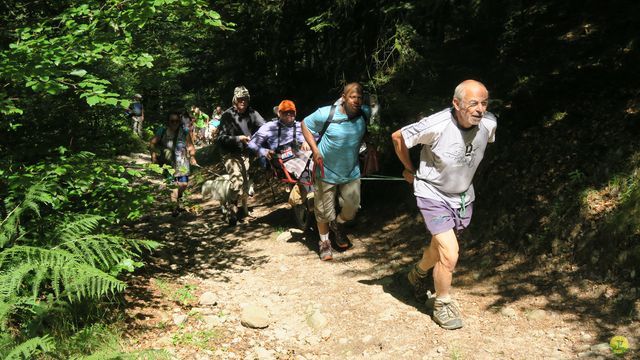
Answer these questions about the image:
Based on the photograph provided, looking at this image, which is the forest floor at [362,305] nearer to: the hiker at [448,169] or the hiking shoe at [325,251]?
the hiking shoe at [325,251]

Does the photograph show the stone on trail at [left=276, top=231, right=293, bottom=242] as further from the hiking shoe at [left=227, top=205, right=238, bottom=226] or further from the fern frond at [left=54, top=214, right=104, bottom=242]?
the fern frond at [left=54, top=214, right=104, bottom=242]

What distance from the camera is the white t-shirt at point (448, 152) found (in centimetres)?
405

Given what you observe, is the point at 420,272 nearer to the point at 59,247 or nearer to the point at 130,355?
the point at 130,355

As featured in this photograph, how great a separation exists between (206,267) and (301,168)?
1.86 meters

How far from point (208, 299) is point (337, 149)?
7.12 ft

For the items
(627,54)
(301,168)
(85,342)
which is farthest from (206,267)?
(627,54)

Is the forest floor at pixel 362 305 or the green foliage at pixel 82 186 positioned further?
the forest floor at pixel 362 305

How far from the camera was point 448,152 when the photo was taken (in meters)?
4.06

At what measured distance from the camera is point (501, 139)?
20.6 feet

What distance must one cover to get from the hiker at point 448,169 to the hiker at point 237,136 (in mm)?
3957

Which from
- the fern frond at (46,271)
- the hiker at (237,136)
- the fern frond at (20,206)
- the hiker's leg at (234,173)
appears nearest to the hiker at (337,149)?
the hiker at (237,136)

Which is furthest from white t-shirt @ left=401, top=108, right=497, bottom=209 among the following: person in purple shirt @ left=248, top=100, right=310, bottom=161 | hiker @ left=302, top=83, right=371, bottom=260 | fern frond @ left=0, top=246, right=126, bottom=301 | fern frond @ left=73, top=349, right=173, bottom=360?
person in purple shirt @ left=248, top=100, right=310, bottom=161

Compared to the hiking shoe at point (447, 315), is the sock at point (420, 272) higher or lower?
higher

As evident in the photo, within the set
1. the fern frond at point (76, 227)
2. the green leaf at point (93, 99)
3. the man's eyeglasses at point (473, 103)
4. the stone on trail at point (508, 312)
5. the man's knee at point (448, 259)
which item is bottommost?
the stone on trail at point (508, 312)
